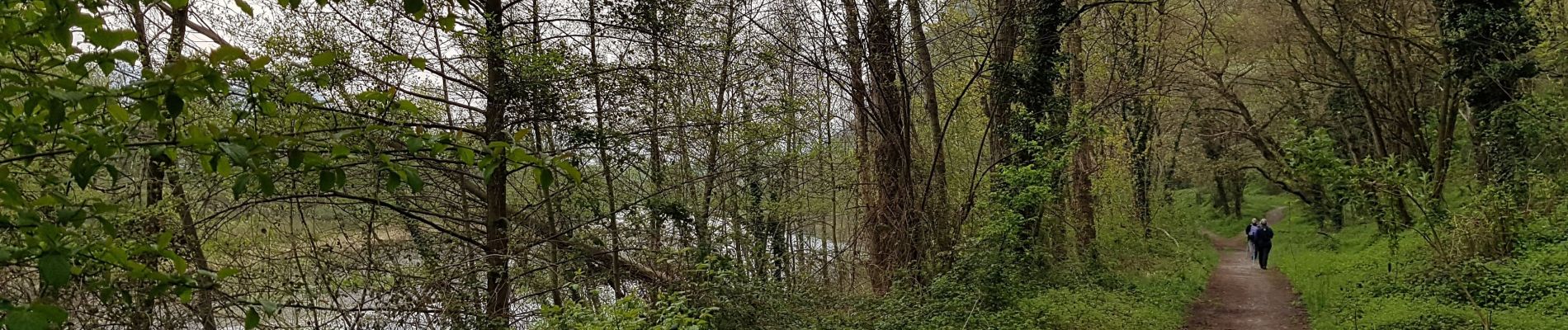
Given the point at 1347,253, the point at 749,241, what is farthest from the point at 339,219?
the point at 1347,253

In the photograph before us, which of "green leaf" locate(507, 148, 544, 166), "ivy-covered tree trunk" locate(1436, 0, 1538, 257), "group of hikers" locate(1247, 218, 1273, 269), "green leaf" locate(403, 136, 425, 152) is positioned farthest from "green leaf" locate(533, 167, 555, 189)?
"group of hikers" locate(1247, 218, 1273, 269)

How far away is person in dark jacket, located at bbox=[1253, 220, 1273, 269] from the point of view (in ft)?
49.2

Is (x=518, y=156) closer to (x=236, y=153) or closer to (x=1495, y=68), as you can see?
(x=236, y=153)

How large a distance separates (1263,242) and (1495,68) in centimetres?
564

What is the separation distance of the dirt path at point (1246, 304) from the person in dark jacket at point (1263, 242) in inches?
8.3

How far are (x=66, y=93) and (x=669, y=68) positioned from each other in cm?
689

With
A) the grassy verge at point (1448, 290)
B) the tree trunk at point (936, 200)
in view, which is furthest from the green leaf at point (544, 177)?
the grassy verge at point (1448, 290)

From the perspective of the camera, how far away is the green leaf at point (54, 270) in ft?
5.21

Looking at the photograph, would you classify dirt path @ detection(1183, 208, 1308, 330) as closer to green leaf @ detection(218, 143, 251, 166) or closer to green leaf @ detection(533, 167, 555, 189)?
green leaf @ detection(533, 167, 555, 189)

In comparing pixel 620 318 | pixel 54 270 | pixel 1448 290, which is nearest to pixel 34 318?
pixel 54 270

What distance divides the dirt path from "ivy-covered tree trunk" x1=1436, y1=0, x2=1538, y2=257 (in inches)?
109

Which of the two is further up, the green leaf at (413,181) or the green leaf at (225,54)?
the green leaf at (225,54)

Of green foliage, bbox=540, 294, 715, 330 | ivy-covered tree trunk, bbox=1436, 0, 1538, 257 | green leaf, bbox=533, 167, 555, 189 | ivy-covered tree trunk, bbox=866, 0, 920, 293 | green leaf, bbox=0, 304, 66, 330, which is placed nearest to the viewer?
green leaf, bbox=0, 304, 66, 330

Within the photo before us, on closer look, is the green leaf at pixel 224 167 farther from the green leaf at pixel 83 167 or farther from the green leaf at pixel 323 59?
the green leaf at pixel 323 59
